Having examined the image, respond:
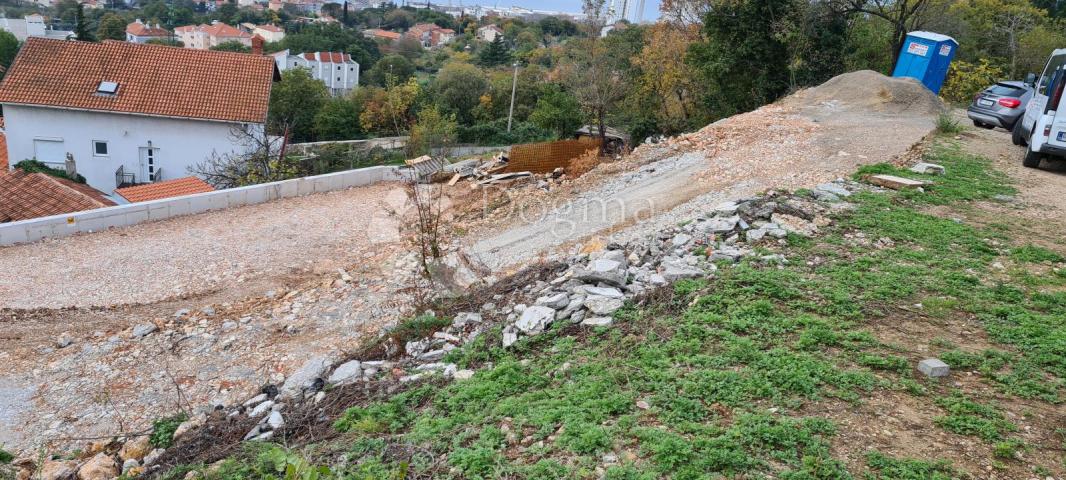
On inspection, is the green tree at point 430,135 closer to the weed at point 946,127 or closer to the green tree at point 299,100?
the green tree at point 299,100

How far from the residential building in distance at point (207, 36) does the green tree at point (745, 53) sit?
3178 inches

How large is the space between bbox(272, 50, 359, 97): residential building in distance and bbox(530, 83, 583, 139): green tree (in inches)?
1809

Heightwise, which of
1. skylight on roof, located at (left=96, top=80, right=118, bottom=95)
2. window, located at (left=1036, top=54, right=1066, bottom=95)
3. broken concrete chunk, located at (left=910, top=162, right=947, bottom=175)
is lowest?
skylight on roof, located at (left=96, top=80, right=118, bottom=95)

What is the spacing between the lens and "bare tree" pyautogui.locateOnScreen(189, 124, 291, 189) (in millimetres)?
18750

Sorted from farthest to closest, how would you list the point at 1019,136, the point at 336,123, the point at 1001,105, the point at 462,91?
the point at 462,91 → the point at 336,123 → the point at 1001,105 → the point at 1019,136

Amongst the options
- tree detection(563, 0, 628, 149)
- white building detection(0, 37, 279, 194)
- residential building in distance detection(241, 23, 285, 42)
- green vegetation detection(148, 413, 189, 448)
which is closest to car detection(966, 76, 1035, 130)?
tree detection(563, 0, 628, 149)

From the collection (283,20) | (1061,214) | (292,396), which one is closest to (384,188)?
(292,396)

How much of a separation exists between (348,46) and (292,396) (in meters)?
81.7

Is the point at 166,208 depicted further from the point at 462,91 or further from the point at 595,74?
the point at 462,91

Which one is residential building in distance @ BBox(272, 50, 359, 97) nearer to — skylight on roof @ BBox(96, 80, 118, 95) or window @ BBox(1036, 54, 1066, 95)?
skylight on roof @ BBox(96, 80, 118, 95)

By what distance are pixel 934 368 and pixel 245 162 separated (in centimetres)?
1873

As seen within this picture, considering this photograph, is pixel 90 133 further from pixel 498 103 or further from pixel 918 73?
pixel 498 103

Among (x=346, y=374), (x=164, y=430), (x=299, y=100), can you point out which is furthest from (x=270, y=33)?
(x=346, y=374)

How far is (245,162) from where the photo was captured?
19.8m
